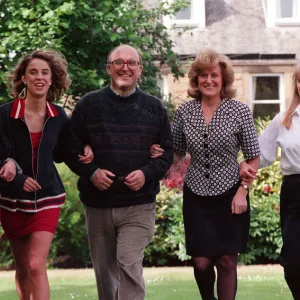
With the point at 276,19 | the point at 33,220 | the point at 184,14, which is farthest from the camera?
the point at 276,19

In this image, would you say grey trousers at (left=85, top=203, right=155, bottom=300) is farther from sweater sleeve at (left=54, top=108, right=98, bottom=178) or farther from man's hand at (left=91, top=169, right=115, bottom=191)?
sweater sleeve at (left=54, top=108, right=98, bottom=178)

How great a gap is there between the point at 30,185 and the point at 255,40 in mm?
17459

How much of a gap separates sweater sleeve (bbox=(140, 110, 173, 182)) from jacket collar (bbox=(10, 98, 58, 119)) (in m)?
0.80

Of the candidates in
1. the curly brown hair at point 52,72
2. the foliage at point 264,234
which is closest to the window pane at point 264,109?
the foliage at point 264,234

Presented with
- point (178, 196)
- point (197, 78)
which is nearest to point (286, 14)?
point (178, 196)

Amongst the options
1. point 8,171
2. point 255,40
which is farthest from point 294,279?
point 255,40

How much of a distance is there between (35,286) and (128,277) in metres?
0.71

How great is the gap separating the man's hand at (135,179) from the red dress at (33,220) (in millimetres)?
578

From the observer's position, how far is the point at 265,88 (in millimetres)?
23922

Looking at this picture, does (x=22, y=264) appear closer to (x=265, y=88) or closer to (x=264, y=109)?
(x=264, y=109)

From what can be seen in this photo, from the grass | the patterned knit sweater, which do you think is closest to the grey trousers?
the patterned knit sweater

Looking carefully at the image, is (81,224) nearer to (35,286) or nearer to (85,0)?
(85,0)

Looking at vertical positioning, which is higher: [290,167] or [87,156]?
[87,156]

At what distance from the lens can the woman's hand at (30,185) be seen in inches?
277
